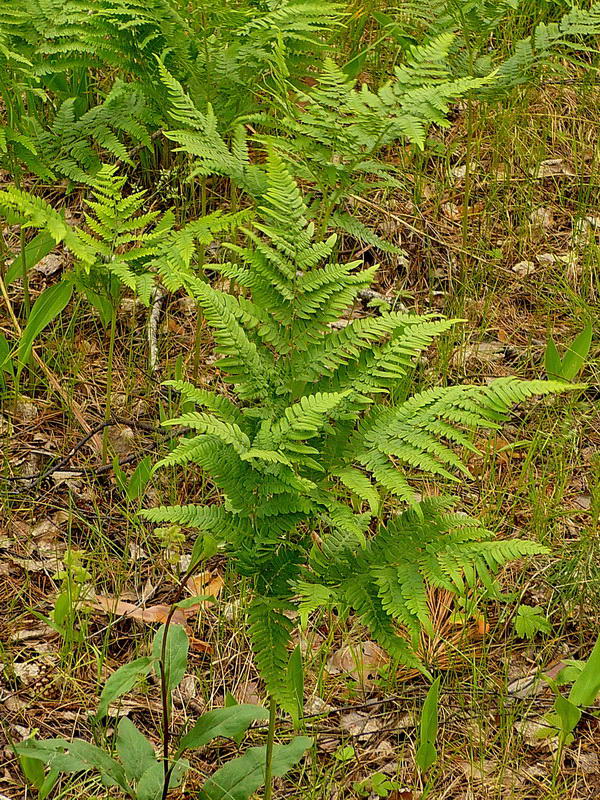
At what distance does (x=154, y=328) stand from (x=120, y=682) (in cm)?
183

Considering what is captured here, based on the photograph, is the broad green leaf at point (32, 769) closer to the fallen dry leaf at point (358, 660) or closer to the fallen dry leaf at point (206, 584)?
the fallen dry leaf at point (206, 584)

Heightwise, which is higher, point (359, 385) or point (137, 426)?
point (359, 385)

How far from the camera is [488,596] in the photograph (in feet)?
9.21

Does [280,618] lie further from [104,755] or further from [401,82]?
[401,82]

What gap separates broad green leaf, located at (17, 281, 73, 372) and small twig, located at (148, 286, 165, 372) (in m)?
0.35

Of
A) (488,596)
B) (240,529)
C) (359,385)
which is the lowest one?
(488,596)

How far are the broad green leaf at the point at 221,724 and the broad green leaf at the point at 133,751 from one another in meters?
0.11

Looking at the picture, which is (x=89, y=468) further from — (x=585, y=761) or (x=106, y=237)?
(x=585, y=761)

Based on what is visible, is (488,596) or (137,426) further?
(137,426)

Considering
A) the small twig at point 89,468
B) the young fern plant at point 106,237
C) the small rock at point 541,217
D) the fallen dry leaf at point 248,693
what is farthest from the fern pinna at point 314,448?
the small rock at point 541,217

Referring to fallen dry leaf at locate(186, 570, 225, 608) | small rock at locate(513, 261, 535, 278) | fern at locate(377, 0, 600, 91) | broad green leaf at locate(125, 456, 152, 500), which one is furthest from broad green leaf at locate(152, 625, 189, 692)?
fern at locate(377, 0, 600, 91)

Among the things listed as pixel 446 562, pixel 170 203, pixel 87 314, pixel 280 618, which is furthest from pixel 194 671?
pixel 170 203

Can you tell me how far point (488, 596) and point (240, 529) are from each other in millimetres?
1196

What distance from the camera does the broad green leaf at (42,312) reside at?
3.18m
